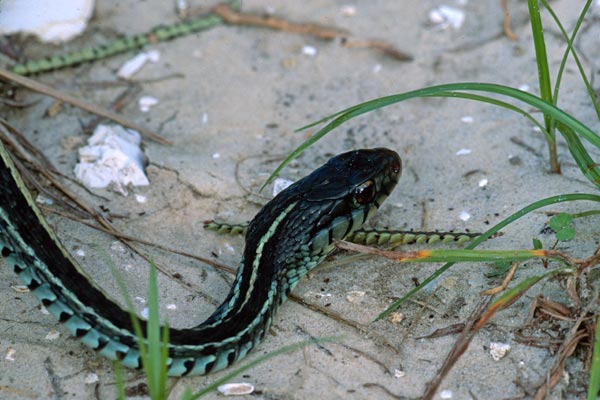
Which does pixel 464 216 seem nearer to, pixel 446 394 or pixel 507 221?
pixel 507 221

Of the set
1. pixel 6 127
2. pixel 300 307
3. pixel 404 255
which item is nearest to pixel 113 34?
pixel 6 127

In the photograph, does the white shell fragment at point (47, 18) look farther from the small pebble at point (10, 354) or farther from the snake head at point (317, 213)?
the small pebble at point (10, 354)

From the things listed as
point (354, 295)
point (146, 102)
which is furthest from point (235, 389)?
point (146, 102)

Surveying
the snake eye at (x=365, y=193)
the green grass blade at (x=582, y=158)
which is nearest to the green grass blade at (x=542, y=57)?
the green grass blade at (x=582, y=158)

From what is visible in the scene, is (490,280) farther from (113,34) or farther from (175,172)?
(113,34)

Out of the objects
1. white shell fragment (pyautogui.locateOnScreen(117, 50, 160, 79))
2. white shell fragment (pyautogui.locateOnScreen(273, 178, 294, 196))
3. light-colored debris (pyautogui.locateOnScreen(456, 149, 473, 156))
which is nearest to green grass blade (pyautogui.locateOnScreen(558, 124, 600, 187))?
light-colored debris (pyautogui.locateOnScreen(456, 149, 473, 156))

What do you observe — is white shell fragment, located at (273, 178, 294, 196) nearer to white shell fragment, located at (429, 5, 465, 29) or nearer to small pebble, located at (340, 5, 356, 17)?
small pebble, located at (340, 5, 356, 17)
